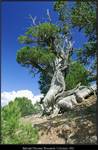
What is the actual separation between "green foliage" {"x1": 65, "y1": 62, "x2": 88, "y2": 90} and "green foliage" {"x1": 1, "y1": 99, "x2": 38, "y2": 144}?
4.04ft

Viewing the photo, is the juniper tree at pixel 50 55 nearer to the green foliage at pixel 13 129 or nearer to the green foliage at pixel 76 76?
the green foliage at pixel 76 76

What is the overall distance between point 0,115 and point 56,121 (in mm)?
1136

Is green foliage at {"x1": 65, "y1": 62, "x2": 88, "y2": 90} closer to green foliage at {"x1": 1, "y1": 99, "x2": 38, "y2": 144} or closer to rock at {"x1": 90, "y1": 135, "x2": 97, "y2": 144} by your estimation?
rock at {"x1": 90, "y1": 135, "x2": 97, "y2": 144}

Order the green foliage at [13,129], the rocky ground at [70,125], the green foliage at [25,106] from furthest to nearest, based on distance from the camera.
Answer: the green foliage at [25,106]
the rocky ground at [70,125]
the green foliage at [13,129]

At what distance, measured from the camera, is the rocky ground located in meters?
6.01

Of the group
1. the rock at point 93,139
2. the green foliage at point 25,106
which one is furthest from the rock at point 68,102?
the rock at point 93,139

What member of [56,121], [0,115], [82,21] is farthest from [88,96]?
[0,115]

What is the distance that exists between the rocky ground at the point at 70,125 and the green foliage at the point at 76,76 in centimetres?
34

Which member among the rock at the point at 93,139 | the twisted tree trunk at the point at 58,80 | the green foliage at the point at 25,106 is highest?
the twisted tree trunk at the point at 58,80

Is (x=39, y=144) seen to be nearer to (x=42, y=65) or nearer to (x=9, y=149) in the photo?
(x=9, y=149)

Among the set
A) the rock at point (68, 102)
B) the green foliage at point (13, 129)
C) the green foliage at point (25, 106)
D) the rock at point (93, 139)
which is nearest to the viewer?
the green foliage at point (13, 129)

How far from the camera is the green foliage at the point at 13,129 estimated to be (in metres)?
5.68

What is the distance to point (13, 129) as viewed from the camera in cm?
575

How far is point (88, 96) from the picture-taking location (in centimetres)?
682
